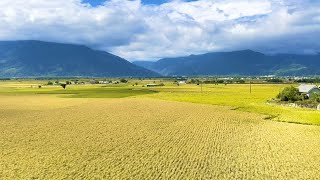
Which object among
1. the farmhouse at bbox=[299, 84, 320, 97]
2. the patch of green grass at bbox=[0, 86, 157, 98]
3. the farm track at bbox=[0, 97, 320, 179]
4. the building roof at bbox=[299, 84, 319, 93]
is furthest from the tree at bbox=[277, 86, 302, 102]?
the patch of green grass at bbox=[0, 86, 157, 98]

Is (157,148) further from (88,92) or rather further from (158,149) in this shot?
(88,92)

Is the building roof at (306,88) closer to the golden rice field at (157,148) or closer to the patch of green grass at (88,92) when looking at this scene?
the golden rice field at (157,148)

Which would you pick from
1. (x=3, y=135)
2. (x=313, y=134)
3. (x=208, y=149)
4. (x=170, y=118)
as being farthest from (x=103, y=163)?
(x=170, y=118)

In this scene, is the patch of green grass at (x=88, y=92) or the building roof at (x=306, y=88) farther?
the patch of green grass at (x=88, y=92)

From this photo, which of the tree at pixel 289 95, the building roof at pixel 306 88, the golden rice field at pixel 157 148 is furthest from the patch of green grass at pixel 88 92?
the golden rice field at pixel 157 148

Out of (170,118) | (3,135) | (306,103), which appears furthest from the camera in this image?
(306,103)

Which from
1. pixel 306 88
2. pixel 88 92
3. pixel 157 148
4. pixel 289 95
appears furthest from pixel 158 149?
pixel 88 92

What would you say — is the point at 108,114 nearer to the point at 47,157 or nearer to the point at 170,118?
the point at 170,118

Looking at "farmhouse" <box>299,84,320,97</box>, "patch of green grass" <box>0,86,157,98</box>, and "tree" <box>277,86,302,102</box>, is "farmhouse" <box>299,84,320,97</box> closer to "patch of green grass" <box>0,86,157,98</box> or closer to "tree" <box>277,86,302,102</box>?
"tree" <box>277,86,302,102</box>
